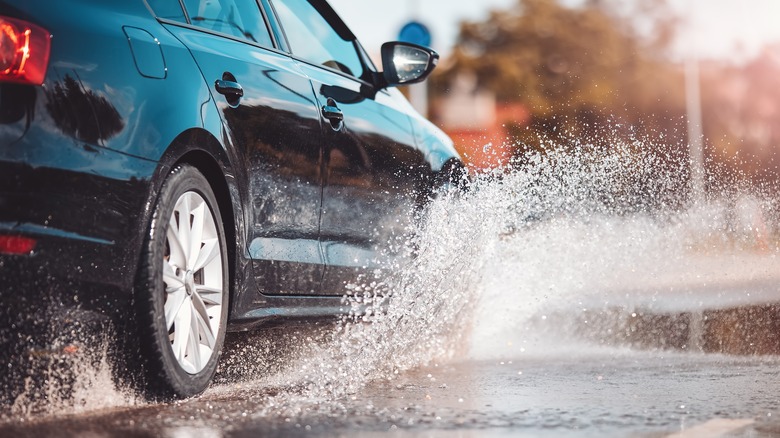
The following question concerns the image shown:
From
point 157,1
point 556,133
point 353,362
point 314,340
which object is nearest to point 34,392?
point 157,1

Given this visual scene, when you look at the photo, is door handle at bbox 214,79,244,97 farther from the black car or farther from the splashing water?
the splashing water

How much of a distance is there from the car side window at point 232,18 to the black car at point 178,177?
10 mm

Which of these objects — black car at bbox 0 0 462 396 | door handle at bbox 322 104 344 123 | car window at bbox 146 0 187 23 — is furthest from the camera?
door handle at bbox 322 104 344 123

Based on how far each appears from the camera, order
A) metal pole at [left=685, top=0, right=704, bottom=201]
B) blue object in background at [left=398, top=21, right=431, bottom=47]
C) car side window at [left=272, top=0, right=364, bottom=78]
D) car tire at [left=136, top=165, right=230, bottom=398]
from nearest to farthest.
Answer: car tire at [left=136, top=165, right=230, bottom=398] < car side window at [left=272, top=0, right=364, bottom=78] < blue object in background at [left=398, top=21, right=431, bottom=47] < metal pole at [left=685, top=0, right=704, bottom=201]

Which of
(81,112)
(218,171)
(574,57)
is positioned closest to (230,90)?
(218,171)

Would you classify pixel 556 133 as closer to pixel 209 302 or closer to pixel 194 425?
pixel 209 302

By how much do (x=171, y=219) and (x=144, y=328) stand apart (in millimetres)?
397

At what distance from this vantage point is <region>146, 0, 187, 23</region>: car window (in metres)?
4.99

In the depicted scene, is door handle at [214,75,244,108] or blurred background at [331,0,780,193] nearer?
door handle at [214,75,244,108]

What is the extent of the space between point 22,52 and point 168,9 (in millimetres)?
993

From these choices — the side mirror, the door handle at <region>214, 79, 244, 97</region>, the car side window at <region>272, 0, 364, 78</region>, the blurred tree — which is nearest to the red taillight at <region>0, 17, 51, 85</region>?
the door handle at <region>214, 79, 244, 97</region>

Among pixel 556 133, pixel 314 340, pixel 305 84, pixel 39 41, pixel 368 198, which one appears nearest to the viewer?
pixel 39 41

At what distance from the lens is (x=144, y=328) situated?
4.55 meters

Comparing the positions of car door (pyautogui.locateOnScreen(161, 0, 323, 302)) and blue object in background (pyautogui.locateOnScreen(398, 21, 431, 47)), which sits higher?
blue object in background (pyautogui.locateOnScreen(398, 21, 431, 47))
